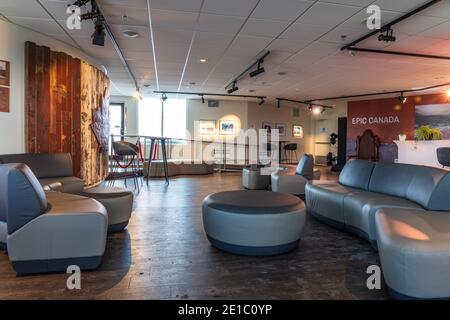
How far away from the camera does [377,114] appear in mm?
11250

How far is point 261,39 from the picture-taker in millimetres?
5340

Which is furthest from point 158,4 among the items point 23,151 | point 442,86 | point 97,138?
point 442,86

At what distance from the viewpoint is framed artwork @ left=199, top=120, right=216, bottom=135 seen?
12.8 m

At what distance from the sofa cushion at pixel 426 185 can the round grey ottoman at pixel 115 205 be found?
3.26 metres

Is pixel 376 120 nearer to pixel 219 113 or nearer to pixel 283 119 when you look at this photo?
pixel 283 119

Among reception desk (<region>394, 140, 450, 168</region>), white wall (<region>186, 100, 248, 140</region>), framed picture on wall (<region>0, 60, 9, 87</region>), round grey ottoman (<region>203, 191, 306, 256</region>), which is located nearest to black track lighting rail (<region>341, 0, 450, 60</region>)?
reception desk (<region>394, 140, 450, 168</region>)

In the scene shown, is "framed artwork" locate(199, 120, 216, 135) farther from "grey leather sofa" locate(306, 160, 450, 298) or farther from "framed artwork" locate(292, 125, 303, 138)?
"grey leather sofa" locate(306, 160, 450, 298)

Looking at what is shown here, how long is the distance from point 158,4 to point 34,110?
289cm

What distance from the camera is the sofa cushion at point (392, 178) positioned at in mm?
3352

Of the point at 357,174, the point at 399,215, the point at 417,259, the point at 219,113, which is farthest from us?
the point at 219,113

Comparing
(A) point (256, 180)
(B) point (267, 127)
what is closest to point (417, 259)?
(A) point (256, 180)

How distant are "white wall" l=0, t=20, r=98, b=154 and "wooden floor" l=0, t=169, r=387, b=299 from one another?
106 inches

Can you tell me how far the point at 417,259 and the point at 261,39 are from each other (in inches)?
180

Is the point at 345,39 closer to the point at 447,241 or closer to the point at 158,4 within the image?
the point at 158,4
